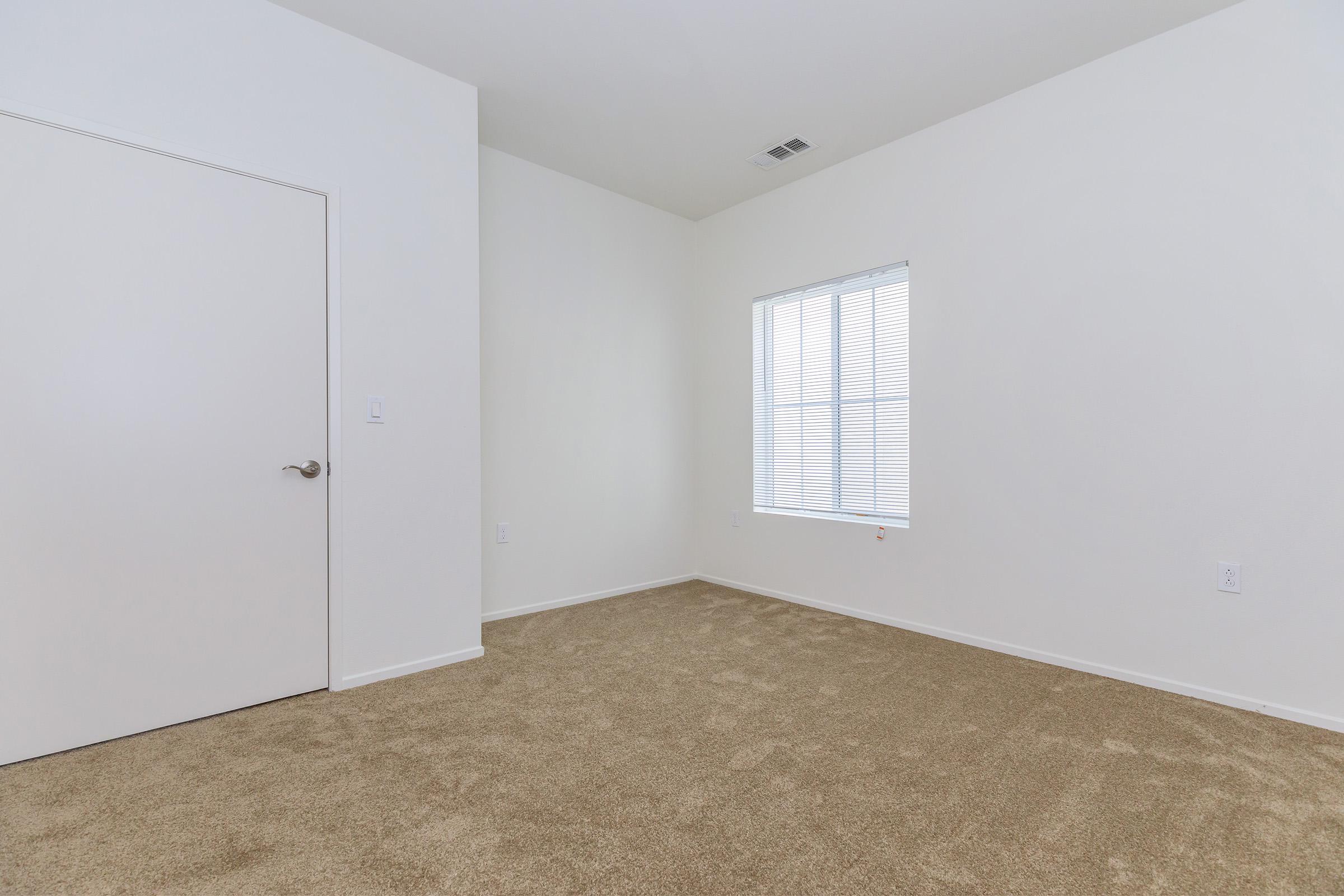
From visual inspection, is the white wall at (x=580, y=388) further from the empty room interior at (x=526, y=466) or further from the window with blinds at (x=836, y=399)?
the window with blinds at (x=836, y=399)

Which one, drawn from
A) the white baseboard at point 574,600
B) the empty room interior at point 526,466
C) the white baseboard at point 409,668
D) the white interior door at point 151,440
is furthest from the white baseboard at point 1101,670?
the white interior door at point 151,440

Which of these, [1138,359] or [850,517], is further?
[850,517]

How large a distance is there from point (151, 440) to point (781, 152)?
346 cm

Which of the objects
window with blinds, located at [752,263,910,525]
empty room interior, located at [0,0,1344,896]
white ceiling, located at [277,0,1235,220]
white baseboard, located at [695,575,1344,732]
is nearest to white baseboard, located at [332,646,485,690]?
empty room interior, located at [0,0,1344,896]

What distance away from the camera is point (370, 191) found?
110 inches

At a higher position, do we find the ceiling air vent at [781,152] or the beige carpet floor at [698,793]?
the ceiling air vent at [781,152]

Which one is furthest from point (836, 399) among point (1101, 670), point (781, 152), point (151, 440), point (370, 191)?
point (151, 440)

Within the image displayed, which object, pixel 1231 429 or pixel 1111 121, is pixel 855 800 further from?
pixel 1111 121

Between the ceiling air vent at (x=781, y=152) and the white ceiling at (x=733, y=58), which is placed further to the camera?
the ceiling air vent at (x=781, y=152)

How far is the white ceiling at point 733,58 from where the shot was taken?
8.28 ft

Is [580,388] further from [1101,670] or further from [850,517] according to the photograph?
[1101,670]

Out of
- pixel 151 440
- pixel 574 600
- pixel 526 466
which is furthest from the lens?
pixel 574 600

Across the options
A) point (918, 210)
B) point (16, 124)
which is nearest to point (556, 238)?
point (918, 210)

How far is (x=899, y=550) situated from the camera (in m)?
3.56
